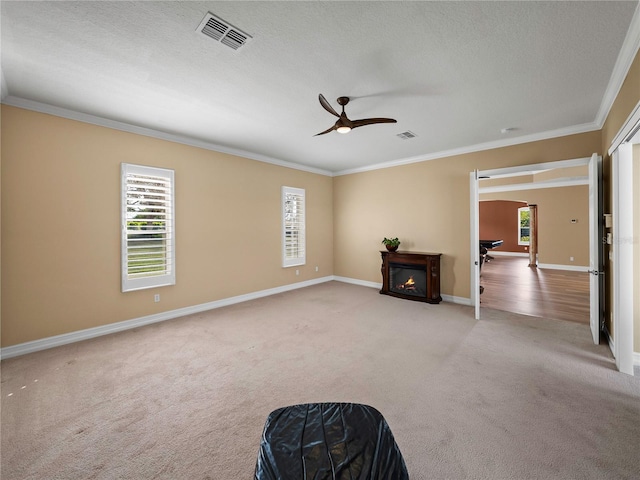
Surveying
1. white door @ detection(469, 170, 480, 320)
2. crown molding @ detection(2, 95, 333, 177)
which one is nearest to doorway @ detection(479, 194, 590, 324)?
white door @ detection(469, 170, 480, 320)

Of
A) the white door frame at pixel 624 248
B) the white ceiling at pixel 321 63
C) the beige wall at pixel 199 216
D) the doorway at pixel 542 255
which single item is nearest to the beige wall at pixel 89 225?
the beige wall at pixel 199 216

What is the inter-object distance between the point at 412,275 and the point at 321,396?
12.4ft

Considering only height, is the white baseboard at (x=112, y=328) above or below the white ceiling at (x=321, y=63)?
below

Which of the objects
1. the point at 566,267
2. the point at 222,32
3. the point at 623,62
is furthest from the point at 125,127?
the point at 566,267

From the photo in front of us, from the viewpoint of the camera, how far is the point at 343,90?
299 centimetres

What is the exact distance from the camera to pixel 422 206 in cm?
579

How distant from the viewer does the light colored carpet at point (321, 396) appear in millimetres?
1732

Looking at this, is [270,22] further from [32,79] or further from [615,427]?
[615,427]

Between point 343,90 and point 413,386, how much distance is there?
10.0 ft

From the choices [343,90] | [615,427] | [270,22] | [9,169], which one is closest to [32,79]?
[9,169]

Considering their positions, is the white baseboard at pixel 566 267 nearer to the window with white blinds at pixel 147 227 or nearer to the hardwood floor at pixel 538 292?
the hardwood floor at pixel 538 292

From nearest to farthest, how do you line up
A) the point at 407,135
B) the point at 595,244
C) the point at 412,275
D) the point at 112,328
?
the point at 595,244
the point at 112,328
the point at 407,135
the point at 412,275

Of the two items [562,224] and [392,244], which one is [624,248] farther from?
[562,224]

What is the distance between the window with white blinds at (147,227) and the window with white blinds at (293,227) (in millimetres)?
2359
